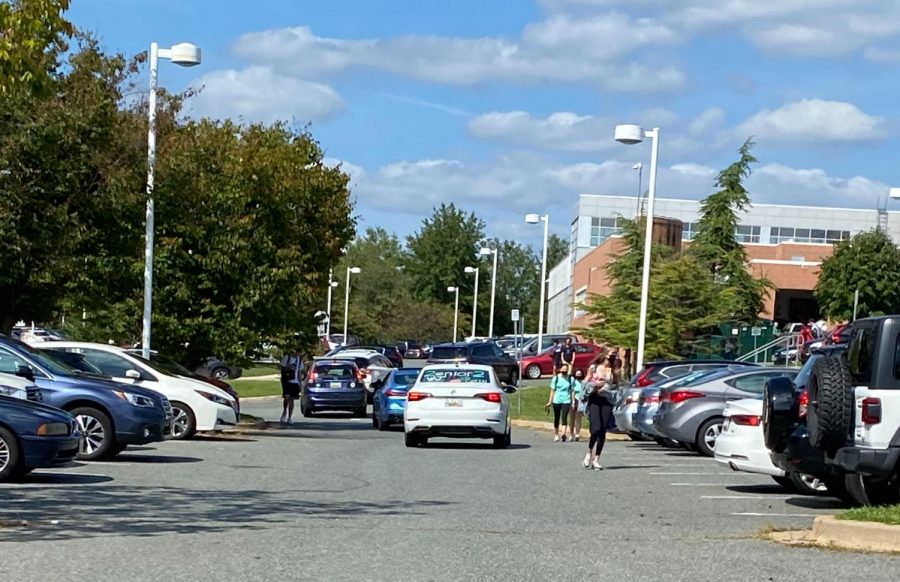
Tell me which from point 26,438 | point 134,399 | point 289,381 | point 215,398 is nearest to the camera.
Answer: point 26,438

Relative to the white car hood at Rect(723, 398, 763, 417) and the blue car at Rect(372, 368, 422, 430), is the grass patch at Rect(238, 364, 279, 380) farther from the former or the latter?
the white car hood at Rect(723, 398, 763, 417)

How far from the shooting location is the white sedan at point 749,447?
16.2m

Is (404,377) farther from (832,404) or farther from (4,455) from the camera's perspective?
(832,404)

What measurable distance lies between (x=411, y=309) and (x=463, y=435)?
325ft

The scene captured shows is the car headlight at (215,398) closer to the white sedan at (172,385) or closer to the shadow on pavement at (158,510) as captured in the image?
the white sedan at (172,385)

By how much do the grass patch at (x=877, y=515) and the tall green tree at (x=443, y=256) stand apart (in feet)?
408

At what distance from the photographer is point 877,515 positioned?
11.9 metres

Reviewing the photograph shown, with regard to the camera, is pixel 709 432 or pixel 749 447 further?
pixel 709 432

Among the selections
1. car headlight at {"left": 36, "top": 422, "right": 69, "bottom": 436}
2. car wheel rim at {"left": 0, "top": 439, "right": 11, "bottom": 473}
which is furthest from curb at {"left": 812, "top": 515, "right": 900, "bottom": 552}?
car wheel rim at {"left": 0, "top": 439, "right": 11, "bottom": 473}

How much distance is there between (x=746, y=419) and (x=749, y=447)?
341 millimetres

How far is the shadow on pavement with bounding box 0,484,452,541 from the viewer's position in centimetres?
1230

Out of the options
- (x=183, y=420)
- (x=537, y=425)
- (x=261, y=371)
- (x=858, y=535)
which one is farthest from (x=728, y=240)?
(x=858, y=535)

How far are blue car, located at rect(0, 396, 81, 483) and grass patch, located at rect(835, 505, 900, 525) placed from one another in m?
8.42

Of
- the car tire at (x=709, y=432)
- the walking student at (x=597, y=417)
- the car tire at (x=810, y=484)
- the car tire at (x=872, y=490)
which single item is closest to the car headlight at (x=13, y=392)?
the walking student at (x=597, y=417)
